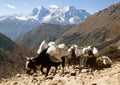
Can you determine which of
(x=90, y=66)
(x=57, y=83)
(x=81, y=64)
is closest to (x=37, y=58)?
(x=57, y=83)

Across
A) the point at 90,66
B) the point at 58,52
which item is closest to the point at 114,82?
the point at 58,52

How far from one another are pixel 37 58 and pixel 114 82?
22.6 feet

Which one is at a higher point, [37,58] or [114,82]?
[37,58]

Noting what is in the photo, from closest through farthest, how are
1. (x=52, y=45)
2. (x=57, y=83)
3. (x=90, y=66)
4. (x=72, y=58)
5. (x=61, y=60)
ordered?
(x=57, y=83)
(x=52, y=45)
(x=61, y=60)
(x=90, y=66)
(x=72, y=58)

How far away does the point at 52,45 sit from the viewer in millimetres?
16656

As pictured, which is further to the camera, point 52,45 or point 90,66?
point 90,66

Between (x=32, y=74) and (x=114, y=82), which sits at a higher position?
(x=32, y=74)

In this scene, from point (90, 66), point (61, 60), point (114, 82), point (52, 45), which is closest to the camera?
point (114, 82)

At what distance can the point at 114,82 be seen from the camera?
11203 millimetres

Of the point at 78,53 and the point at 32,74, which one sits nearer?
the point at 32,74

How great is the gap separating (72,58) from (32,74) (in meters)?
5.21

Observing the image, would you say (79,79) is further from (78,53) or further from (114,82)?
(78,53)

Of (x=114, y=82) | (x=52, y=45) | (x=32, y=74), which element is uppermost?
(x=52, y=45)

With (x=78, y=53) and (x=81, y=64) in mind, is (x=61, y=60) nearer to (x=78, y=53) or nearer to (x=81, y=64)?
(x=78, y=53)
